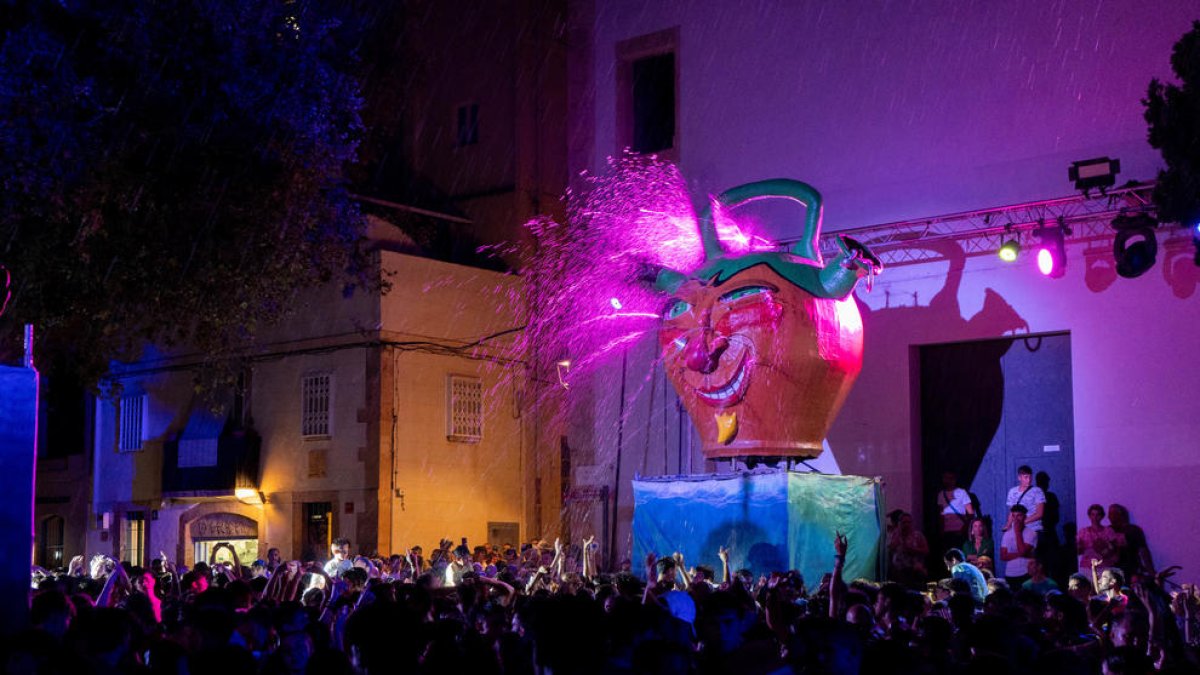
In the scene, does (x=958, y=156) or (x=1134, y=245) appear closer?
(x=1134, y=245)

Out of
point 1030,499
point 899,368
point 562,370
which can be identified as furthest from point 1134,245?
point 562,370

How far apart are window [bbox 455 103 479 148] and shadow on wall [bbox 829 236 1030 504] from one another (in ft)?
32.6

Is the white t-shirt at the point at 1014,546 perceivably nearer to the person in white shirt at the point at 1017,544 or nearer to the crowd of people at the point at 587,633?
the person in white shirt at the point at 1017,544

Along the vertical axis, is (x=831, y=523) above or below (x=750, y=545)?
above

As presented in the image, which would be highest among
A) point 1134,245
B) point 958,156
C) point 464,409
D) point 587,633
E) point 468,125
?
point 468,125

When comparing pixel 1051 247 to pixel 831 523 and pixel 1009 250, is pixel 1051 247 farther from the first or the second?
pixel 831 523

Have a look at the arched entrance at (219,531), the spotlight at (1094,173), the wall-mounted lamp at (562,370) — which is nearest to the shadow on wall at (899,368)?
the spotlight at (1094,173)

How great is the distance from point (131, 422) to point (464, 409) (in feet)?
26.4

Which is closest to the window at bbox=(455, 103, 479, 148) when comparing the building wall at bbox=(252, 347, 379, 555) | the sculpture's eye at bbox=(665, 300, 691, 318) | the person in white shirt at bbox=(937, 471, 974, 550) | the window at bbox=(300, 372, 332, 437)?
the building wall at bbox=(252, 347, 379, 555)

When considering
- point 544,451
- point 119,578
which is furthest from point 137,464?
point 119,578

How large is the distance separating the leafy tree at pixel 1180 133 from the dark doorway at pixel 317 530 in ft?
49.1

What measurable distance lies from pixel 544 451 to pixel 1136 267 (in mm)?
12178

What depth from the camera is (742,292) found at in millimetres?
16359

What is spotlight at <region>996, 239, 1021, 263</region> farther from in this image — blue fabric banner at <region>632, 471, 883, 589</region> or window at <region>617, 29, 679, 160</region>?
window at <region>617, 29, 679, 160</region>
